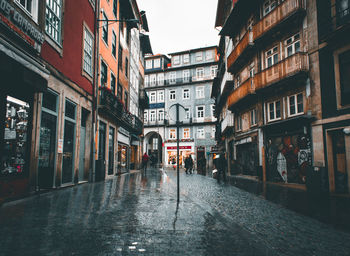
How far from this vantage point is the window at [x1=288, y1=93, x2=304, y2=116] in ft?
49.4

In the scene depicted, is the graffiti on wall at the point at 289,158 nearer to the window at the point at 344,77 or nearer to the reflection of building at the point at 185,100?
the window at the point at 344,77

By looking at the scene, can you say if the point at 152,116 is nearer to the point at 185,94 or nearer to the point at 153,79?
the point at 153,79

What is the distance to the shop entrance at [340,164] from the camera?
37.6 feet

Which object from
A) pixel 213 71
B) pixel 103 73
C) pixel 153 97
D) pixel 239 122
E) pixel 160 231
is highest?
pixel 213 71

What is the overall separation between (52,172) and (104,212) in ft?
15.9

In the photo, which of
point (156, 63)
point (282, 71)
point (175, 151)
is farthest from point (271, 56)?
point (156, 63)

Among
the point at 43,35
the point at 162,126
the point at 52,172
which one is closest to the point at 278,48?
the point at 43,35

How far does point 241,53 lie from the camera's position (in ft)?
67.6

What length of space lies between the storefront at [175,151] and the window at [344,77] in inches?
1455

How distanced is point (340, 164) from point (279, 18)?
947 centimetres

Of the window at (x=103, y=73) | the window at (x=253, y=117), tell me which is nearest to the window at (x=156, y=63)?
the window at (x=253, y=117)

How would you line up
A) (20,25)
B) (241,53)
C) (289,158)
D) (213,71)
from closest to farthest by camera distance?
(20,25)
(289,158)
(241,53)
(213,71)

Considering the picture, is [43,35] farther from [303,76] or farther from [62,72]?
[303,76]

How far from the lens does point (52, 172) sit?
31.5ft
